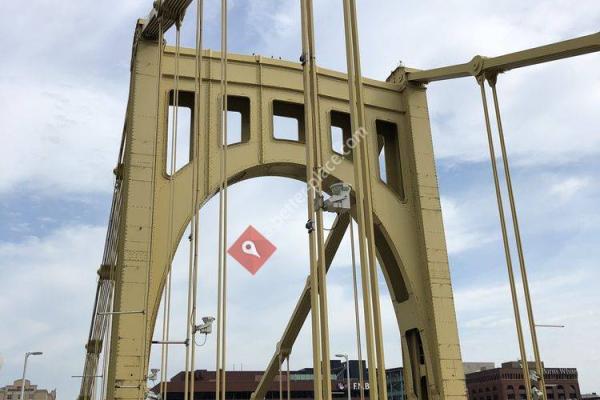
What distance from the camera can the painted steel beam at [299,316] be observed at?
23797 mm

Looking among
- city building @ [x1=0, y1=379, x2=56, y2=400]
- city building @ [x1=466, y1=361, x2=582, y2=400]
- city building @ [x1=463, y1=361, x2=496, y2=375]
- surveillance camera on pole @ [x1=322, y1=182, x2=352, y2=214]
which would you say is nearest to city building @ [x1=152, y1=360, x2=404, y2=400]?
city building @ [x1=466, y1=361, x2=582, y2=400]

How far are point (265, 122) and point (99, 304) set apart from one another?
25725 mm

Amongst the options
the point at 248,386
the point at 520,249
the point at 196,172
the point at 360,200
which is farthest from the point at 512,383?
the point at 360,200

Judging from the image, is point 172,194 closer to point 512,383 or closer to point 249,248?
point 249,248

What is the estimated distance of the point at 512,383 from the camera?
301 feet

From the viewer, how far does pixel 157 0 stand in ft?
64.5

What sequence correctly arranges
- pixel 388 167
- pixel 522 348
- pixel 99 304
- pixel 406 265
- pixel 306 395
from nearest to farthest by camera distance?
pixel 522 348 < pixel 406 265 < pixel 388 167 < pixel 99 304 < pixel 306 395

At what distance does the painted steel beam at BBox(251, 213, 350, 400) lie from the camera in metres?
23.8

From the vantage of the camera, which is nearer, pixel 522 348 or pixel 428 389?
pixel 522 348

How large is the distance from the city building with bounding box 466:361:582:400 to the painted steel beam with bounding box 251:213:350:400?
71826 millimetres

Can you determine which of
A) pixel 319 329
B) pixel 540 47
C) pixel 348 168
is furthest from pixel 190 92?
pixel 319 329

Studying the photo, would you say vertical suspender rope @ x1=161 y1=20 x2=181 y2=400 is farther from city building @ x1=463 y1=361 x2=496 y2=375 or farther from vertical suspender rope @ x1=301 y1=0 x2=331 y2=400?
city building @ x1=463 y1=361 x2=496 y2=375

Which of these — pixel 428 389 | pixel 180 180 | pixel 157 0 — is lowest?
pixel 428 389

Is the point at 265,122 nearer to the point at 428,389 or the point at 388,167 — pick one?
the point at 388,167
